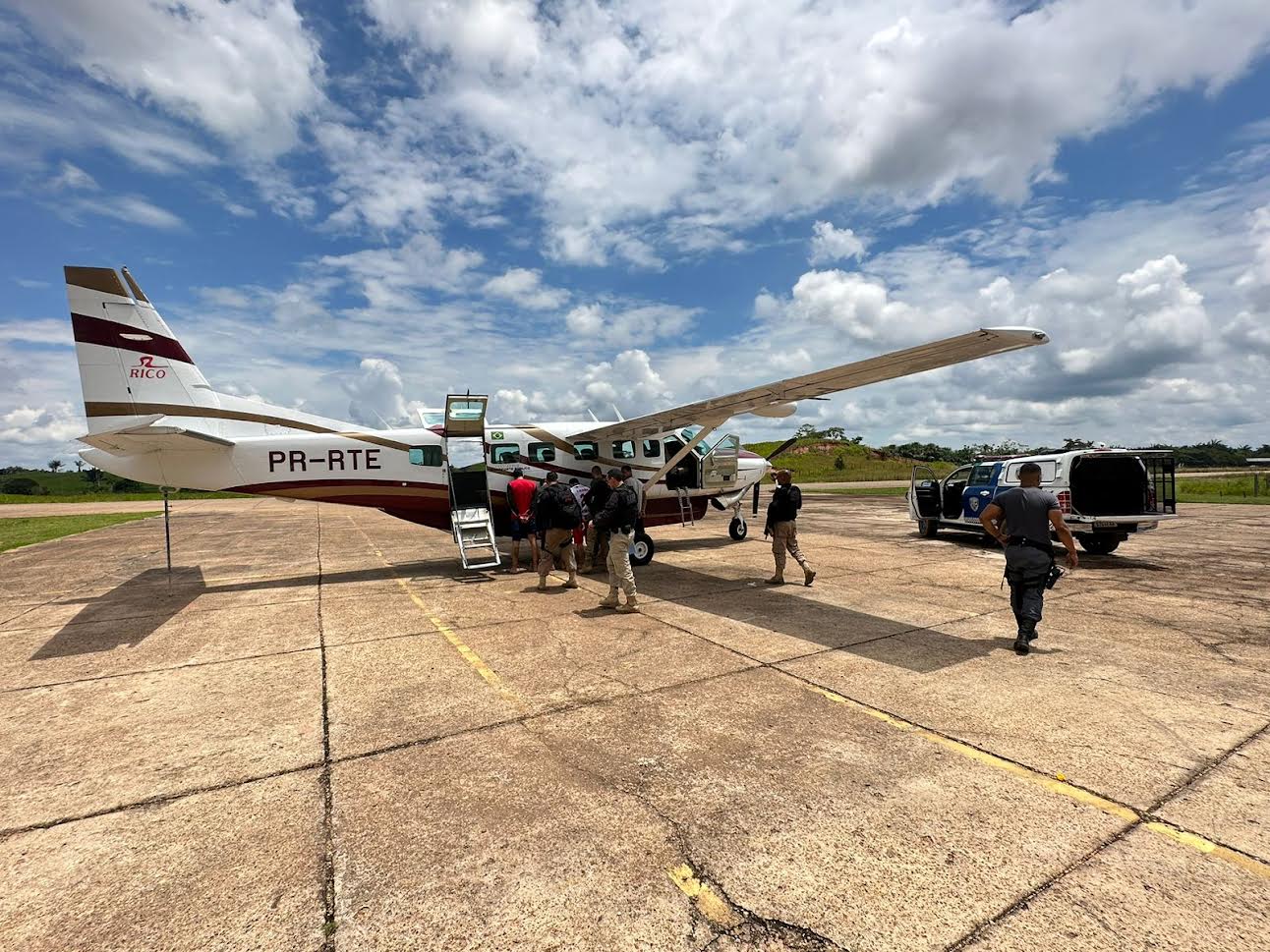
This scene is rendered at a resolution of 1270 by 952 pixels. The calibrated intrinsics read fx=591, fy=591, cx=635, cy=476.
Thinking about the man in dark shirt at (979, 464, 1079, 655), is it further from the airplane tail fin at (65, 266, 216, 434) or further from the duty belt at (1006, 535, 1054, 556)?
the airplane tail fin at (65, 266, 216, 434)

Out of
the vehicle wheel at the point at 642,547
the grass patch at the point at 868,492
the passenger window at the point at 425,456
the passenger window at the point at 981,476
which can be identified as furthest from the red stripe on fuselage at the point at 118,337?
the grass patch at the point at 868,492

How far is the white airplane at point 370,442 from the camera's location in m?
10.0

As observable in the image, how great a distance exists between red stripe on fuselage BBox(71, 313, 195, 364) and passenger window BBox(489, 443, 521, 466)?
588 centimetres

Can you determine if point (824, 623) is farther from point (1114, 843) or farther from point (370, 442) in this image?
point (370, 442)

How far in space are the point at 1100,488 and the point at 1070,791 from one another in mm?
11395

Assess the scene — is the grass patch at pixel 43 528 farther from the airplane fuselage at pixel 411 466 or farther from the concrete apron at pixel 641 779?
the concrete apron at pixel 641 779

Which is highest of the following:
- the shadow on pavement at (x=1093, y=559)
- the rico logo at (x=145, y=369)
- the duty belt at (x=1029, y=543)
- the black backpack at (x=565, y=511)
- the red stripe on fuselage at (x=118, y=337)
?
the red stripe on fuselage at (x=118, y=337)

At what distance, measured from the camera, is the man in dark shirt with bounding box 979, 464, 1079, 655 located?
6160 mm

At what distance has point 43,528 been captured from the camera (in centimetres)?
2255

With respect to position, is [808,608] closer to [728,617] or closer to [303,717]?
[728,617]

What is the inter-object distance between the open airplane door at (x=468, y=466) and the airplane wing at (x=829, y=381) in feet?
7.52

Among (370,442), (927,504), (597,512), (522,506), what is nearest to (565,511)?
(597,512)

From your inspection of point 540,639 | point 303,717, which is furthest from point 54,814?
point 540,639

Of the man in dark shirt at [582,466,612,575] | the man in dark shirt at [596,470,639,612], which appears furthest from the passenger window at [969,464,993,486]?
the man in dark shirt at [596,470,639,612]
